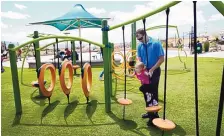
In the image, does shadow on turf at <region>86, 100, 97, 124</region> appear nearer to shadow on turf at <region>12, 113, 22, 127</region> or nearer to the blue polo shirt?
shadow on turf at <region>12, 113, 22, 127</region>

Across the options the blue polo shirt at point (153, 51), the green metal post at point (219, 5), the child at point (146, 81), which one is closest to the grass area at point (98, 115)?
the child at point (146, 81)

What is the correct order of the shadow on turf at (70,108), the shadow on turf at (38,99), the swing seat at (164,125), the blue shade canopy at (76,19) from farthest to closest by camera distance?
the blue shade canopy at (76,19)
the shadow on turf at (38,99)
the shadow on turf at (70,108)
the swing seat at (164,125)

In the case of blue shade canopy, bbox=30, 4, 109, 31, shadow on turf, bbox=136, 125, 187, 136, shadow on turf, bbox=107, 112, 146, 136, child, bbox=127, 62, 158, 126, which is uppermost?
blue shade canopy, bbox=30, 4, 109, 31

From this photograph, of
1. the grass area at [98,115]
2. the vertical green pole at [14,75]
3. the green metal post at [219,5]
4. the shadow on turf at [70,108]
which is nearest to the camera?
the green metal post at [219,5]

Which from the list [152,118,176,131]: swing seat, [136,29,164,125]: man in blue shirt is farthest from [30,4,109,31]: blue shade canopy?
[152,118,176,131]: swing seat

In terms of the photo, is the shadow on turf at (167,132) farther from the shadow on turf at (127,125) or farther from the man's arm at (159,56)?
the man's arm at (159,56)

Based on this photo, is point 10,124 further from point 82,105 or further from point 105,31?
point 105,31

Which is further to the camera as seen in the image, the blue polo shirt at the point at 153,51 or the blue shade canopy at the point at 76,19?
the blue shade canopy at the point at 76,19

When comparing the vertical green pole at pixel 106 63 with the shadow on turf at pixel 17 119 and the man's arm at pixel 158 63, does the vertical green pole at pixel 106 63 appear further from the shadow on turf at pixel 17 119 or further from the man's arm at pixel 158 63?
the shadow on turf at pixel 17 119

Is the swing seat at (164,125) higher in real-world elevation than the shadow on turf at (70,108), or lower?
higher

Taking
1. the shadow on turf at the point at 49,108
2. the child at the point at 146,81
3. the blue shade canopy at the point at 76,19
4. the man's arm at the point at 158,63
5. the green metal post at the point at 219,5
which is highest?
the blue shade canopy at the point at 76,19

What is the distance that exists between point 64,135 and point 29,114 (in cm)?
155

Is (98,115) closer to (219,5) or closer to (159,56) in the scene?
(159,56)

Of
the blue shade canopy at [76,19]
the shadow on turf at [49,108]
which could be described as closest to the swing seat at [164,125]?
the shadow on turf at [49,108]
